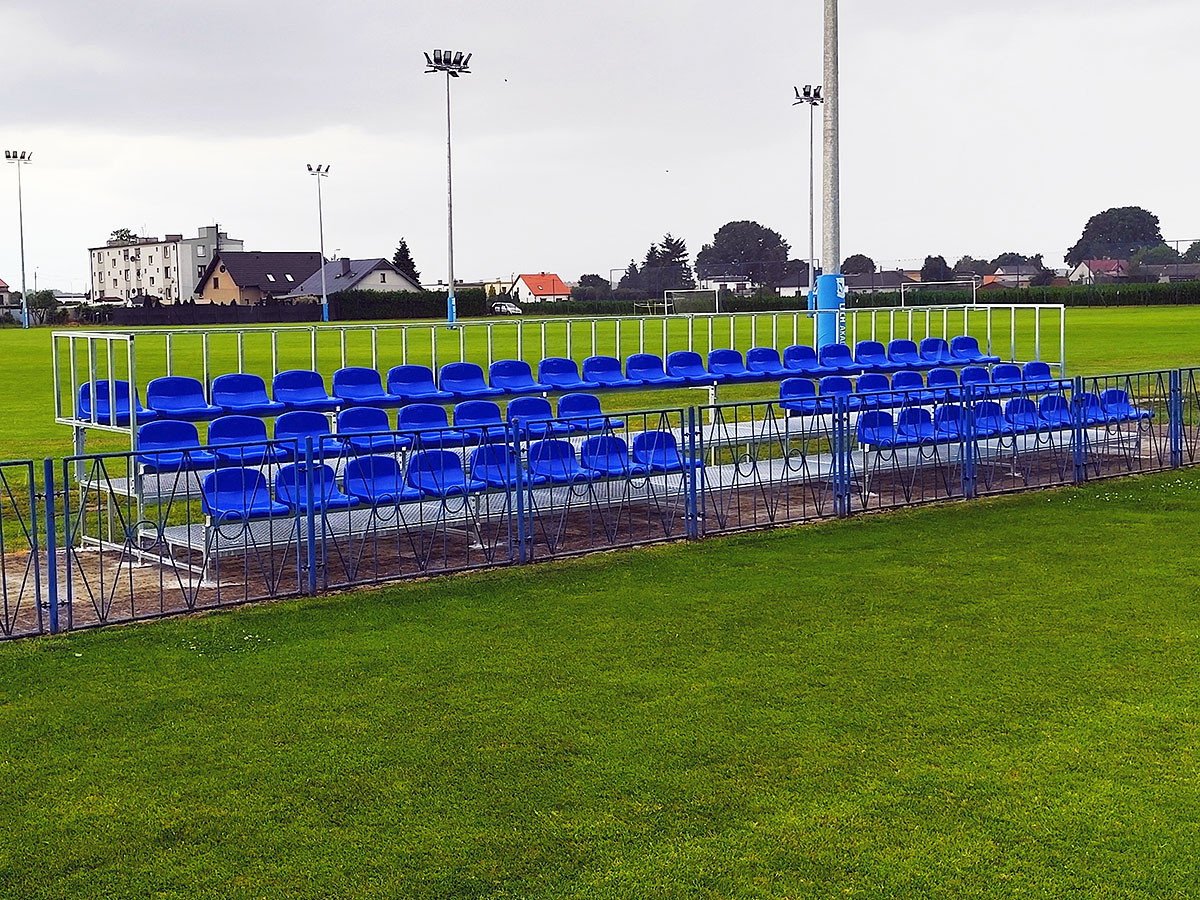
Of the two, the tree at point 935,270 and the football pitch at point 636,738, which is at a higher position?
the tree at point 935,270

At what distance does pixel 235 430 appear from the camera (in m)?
11.9

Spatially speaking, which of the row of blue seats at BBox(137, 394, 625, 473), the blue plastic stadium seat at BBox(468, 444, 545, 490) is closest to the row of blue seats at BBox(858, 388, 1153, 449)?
the row of blue seats at BBox(137, 394, 625, 473)

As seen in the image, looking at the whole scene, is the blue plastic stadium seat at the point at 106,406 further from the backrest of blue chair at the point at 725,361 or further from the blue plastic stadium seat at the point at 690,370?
the backrest of blue chair at the point at 725,361

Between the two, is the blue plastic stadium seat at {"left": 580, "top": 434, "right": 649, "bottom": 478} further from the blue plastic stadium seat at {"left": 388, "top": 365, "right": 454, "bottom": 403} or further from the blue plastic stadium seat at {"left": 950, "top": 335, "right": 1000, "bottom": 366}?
the blue plastic stadium seat at {"left": 950, "top": 335, "right": 1000, "bottom": 366}

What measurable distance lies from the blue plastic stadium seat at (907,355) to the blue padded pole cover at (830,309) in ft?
2.68

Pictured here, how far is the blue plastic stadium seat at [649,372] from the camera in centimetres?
1945

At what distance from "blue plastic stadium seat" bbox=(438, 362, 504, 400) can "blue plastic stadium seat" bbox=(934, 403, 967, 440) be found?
5408 mm

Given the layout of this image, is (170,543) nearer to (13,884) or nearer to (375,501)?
(375,501)

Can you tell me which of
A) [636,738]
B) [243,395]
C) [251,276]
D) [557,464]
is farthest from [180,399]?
[251,276]

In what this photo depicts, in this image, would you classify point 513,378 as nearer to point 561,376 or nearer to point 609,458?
point 561,376

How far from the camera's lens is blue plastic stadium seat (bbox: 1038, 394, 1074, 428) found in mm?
15387

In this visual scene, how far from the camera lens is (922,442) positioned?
14.6 m

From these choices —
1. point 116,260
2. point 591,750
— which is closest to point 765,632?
point 591,750

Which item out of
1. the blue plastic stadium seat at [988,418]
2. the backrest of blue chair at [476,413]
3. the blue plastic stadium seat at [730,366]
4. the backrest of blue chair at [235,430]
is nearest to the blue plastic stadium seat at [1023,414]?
the blue plastic stadium seat at [988,418]
